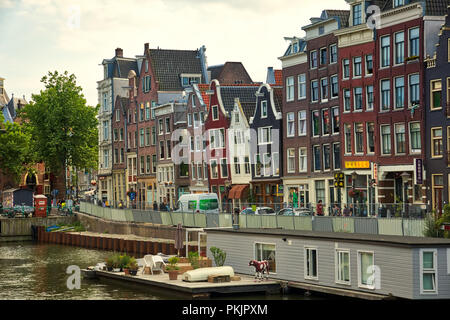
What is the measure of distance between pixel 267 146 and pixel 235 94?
11.7 m

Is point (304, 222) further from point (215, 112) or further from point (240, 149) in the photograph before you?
point (215, 112)

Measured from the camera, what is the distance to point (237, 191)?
84.6 m

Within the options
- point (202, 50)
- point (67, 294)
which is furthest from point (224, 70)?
point (67, 294)

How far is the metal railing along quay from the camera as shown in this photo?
149 feet

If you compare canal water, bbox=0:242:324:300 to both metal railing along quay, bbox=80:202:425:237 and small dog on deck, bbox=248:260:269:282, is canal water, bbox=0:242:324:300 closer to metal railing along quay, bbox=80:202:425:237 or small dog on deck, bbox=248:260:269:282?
small dog on deck, bbox=248:260:269:282

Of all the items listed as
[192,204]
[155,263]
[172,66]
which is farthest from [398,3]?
[172,66]

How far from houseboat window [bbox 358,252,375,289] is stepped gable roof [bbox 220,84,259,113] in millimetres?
52265

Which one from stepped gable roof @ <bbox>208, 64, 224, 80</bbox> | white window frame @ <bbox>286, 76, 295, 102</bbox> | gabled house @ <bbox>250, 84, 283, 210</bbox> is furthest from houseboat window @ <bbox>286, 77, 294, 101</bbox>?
stepped gable roof @ <bbox>208, 64, 224, 80</bbox>

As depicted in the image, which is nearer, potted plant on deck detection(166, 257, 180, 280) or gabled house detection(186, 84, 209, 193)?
potted plant on deck detection(166, 257, 180, 280)

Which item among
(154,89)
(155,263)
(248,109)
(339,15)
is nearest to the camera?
(155,263)

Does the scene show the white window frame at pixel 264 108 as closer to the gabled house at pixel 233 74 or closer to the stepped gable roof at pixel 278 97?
the stepped gable roof at pixel 278 97

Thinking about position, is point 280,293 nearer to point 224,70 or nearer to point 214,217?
point 214,217

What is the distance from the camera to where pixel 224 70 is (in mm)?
103500

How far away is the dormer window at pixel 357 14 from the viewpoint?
67.2m
